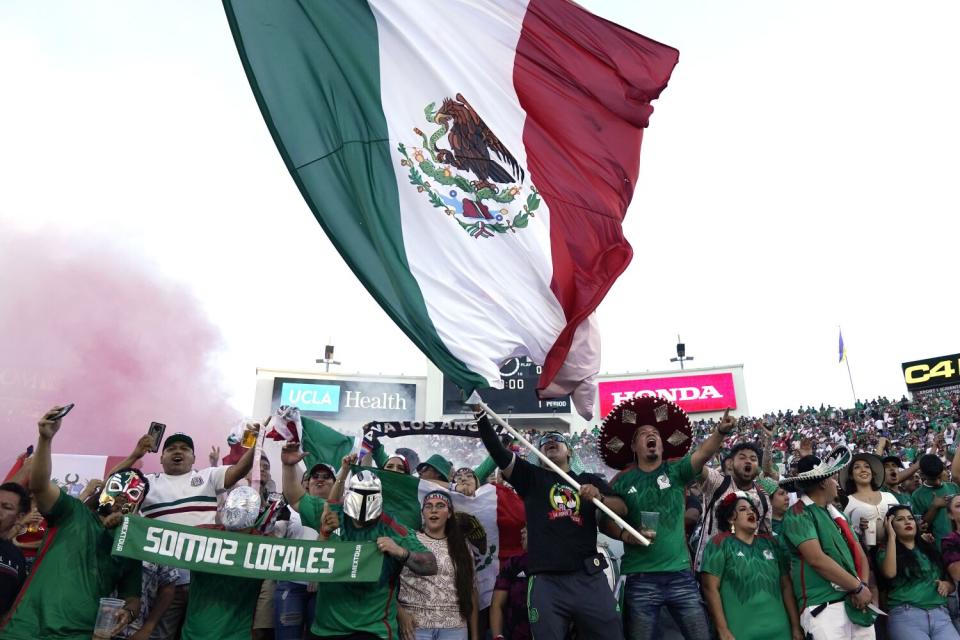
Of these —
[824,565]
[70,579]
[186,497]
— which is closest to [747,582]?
[824,565]

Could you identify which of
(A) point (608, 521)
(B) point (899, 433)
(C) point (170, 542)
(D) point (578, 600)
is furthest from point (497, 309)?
(B) point (899, 433)

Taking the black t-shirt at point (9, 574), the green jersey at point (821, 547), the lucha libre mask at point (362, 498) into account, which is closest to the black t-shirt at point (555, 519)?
the lucha libre mask at point (362, 498)

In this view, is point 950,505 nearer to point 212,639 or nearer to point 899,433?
point 212,639

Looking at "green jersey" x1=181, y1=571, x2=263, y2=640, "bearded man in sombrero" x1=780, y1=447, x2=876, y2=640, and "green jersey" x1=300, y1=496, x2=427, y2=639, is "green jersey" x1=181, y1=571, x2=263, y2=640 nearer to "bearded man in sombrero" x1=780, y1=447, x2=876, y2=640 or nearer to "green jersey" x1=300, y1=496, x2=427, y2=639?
"green jersey" x1=300, y1=496, x2=427, y2=639

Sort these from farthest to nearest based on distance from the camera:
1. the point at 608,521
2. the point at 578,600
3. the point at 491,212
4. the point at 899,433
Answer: the point at 899,433 → the point at 491,212 → the point at 608,521 → the point at 578,600

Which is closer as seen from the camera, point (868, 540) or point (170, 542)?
point (170, 542)

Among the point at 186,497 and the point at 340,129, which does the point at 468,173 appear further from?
the point at 186,497

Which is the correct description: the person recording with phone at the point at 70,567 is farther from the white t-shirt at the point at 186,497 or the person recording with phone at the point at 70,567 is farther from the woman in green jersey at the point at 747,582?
the woman in green jersey at the point at 747,582

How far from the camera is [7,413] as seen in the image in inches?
739

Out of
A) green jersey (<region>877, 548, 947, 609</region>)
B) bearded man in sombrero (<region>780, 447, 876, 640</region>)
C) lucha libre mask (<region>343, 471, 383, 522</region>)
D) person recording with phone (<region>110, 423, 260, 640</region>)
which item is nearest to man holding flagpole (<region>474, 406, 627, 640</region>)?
lucha libre mask (<region>343, 471, 383, 522</region>)

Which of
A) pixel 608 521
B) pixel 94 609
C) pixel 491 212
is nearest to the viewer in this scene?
pixel 94 609

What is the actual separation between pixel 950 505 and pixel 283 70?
22.5ft

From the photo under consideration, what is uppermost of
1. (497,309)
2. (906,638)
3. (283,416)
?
(497,309)

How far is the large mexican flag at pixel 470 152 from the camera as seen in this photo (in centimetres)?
602
